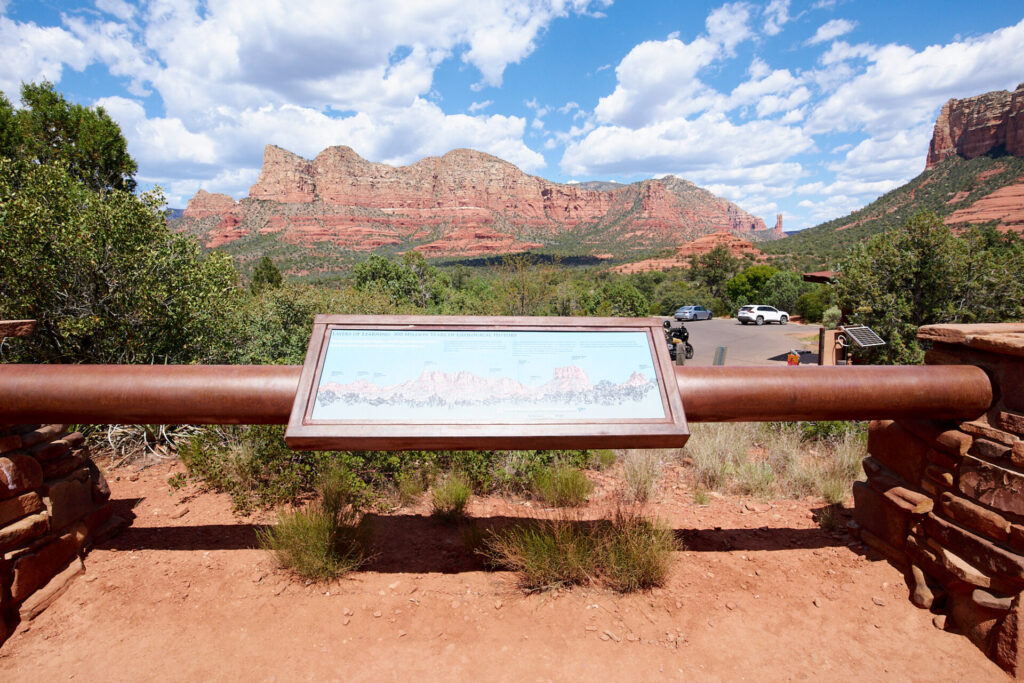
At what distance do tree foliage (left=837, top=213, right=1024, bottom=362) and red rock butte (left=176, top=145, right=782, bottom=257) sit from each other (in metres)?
72.1

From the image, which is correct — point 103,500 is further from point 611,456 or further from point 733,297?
point 733,297

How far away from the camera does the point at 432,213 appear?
136750 millimetres

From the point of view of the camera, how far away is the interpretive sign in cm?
203

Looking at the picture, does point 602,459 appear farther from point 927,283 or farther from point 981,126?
point 981,126

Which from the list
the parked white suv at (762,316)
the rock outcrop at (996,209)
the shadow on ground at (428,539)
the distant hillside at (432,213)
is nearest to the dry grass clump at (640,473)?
the shadow on ground at (428,539)

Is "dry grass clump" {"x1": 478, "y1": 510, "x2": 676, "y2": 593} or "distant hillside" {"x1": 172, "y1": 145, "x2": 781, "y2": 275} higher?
"distant hillside" {"x1": 172, "y1": 145, "x2": 781, "y2": 275}

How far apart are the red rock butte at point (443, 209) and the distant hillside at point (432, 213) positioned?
0.28 meters

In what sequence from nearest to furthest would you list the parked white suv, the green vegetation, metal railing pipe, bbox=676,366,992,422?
metal railing pipe, bbox=676,366,992,422 < the parked white suv < the green vegetation

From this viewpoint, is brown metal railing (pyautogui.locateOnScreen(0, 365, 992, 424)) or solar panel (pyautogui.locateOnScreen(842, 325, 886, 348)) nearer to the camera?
brown metal railing (pyautogui.locateOnScreen(0, 365, 992, 424))

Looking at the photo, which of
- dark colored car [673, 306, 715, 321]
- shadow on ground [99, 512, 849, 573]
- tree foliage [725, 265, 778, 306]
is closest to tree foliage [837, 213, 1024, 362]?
shadow on ground [99, 512, 849, 573]

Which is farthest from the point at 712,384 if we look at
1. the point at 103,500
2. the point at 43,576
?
the point at 103,500

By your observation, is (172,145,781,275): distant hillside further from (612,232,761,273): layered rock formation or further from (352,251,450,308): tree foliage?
(352,251,450,308): tree foliage

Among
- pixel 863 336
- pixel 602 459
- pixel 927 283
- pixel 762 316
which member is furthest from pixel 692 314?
pixel 602 459

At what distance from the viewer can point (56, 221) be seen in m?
5.83
